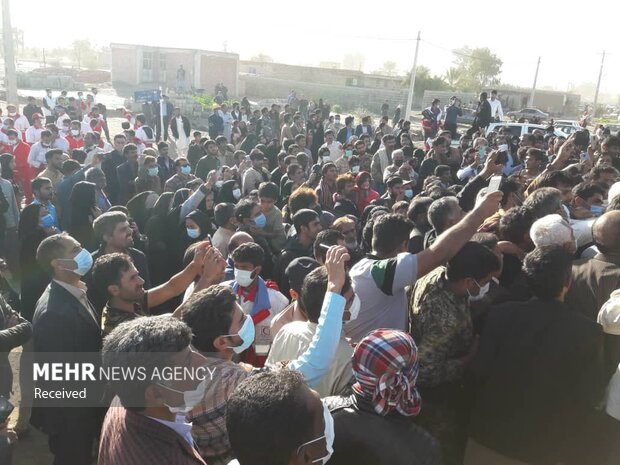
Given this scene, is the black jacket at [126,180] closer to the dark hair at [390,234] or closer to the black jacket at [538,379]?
the dark hair at [390,234]

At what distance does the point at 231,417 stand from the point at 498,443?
1.69m

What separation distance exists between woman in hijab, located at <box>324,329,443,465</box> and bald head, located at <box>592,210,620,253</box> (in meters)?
1.75

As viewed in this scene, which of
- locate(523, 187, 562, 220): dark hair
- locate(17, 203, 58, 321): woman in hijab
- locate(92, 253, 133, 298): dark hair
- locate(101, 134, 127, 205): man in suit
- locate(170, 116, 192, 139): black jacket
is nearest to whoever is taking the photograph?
locate(92, 253, 133, 298): dark hair

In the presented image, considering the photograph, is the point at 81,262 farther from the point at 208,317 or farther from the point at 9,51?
the point at 9,51

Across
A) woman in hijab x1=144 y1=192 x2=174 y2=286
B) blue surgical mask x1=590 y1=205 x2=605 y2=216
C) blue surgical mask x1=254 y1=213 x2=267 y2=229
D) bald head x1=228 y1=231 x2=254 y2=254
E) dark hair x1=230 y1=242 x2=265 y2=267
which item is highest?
blue surgical mask x1=590 y1=205 x2=605 y2=216

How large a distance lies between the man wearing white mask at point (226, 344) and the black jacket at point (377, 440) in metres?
0.33

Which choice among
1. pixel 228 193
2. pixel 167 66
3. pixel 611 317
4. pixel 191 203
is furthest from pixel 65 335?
pixel 167 66

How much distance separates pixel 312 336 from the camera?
2631 mm

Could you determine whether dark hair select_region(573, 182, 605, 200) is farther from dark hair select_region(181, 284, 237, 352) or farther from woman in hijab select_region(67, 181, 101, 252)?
woman in hijab select_region(67, 181, 101, 252)

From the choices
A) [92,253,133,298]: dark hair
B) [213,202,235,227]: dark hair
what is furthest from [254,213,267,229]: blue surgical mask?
[92,253,133,298]: dark hair

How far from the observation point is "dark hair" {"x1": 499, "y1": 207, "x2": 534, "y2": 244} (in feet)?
12.3

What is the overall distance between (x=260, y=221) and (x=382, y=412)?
3653 millimetres

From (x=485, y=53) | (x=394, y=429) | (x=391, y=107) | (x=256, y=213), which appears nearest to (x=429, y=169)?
(x=256, y=213)

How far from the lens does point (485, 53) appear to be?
7112 cm
